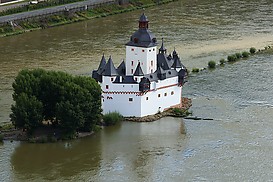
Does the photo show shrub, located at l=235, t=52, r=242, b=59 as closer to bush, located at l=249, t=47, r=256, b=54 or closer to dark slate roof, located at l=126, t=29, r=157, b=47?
bush, located at l=249, t=47, r=256, b=54

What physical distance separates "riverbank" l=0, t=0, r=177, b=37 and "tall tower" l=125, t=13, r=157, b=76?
22910mm

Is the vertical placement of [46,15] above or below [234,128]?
above

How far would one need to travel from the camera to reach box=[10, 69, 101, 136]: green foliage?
37188 mm

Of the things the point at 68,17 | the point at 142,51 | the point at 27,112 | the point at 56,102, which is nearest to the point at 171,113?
the point at 142,51

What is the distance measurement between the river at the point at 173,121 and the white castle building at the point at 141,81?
1126 mm

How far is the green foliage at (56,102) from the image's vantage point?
3719 cm

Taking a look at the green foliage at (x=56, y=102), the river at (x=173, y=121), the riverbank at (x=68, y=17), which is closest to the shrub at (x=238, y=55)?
the river at (x=173, y=121)

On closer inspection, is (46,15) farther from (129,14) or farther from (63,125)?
(63,125)

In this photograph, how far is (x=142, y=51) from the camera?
41031 millimetres

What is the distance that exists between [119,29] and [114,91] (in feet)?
83.3

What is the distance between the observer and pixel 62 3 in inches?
2867

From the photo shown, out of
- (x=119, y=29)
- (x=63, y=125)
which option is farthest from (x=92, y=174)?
(x=119, y=29)

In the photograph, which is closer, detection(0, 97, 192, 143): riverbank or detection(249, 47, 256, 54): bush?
detection(0, 97, 192, 143): riverbank

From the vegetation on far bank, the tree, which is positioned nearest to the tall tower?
the tree
